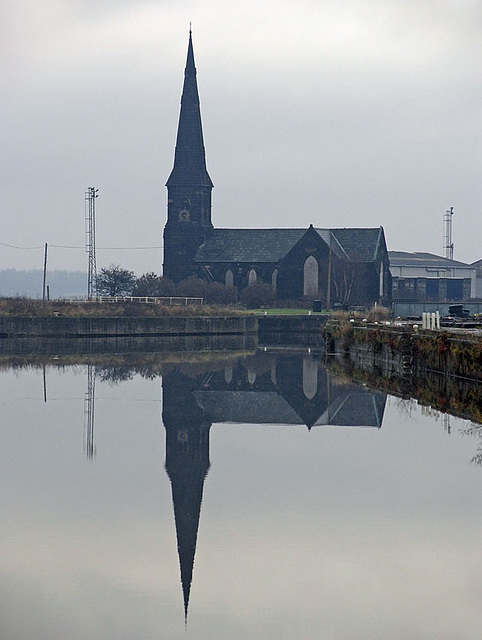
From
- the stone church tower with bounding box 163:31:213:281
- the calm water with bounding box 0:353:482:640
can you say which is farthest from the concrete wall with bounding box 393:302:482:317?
the calm water with bounding box 0:353:482:640

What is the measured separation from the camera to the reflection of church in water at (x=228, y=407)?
1478 cm

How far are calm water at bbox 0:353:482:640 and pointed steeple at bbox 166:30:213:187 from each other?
222ft

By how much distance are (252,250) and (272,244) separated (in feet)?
6.23

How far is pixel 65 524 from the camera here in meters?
13.2

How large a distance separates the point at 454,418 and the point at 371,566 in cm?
1185

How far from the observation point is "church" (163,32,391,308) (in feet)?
293

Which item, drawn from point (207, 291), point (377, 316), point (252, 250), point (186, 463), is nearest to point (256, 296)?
point (207, 291)

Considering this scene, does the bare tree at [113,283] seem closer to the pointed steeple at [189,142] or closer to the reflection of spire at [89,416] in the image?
the pointed steeple at [189,142]

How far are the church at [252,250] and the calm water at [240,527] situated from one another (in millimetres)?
65032

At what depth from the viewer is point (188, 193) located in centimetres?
9181

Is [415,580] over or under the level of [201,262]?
under

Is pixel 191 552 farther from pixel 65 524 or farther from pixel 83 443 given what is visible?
pixel 83 443

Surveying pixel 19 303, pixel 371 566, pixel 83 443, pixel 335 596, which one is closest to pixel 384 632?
pixel 335 596

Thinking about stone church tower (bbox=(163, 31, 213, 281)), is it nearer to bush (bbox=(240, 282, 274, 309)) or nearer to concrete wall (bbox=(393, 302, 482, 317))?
bush (bbox=(240, 282, 274, 309))
